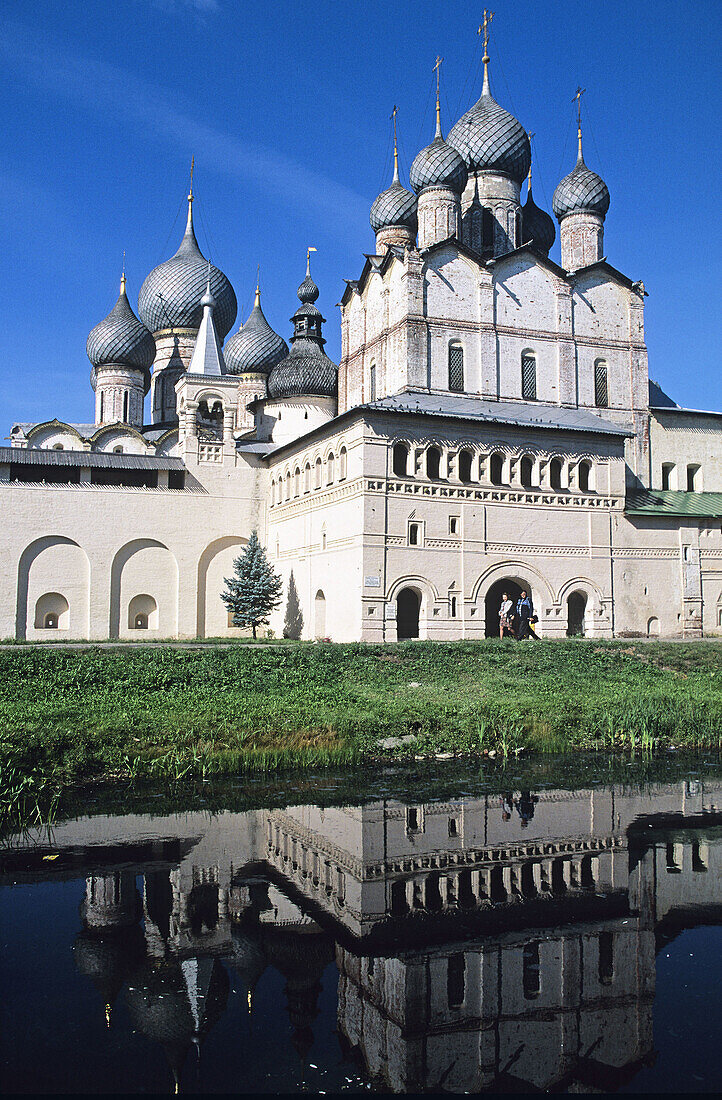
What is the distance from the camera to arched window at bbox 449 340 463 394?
2239 centimetres

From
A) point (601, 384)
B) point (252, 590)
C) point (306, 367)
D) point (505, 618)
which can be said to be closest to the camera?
point (505, 618)

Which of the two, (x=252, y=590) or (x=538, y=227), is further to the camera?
(x=538, y=227)

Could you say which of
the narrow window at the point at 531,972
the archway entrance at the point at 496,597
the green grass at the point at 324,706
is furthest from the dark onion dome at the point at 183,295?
the narrow window at the point at 531,972

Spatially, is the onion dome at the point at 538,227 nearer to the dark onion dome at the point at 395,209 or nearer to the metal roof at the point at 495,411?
the dark onion dome at the point at 395,209

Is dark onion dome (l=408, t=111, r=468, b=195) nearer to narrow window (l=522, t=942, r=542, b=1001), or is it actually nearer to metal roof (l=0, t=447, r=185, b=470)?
metal roof (l=0, t=447, r=185, b=470)

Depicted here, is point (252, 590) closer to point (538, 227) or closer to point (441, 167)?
point (441, 167)

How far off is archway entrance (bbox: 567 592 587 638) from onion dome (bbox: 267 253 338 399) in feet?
31.1

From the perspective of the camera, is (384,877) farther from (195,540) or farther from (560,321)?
(560,321)

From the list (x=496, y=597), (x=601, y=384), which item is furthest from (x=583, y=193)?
(x=496, y=597)

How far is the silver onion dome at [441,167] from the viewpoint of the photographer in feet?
77.0

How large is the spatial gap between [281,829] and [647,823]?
10.8ft

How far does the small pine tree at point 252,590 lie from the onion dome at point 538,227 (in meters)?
12.6

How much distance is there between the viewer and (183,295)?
32094 mm

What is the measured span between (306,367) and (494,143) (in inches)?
313
